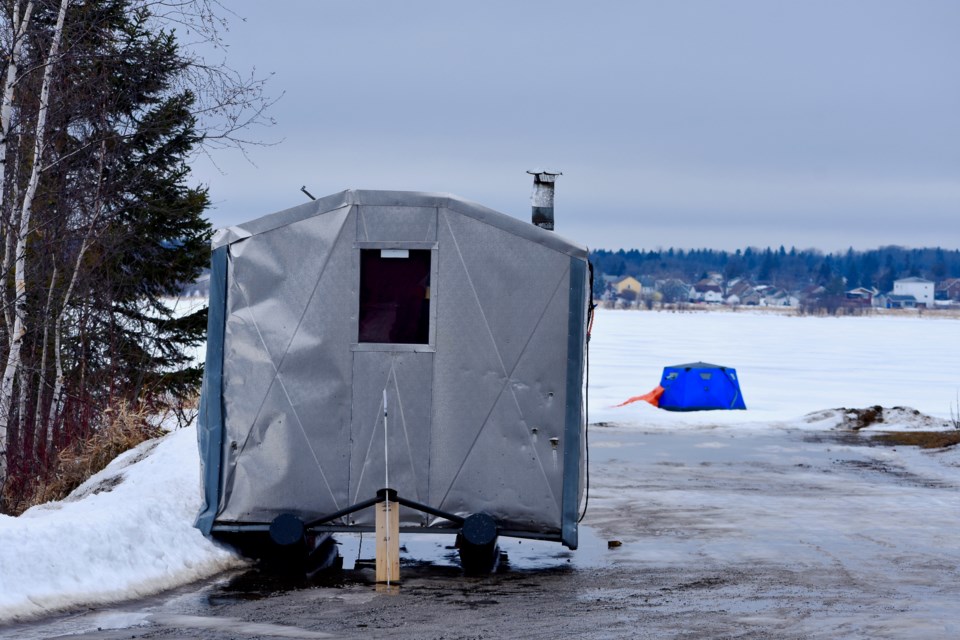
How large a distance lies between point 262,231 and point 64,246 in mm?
12113

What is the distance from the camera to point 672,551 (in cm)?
1092

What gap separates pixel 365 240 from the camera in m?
9.93

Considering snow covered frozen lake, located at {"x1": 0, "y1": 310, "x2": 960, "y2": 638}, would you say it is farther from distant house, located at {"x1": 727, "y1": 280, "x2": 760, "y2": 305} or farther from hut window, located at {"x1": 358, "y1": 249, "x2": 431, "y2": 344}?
distant house, located at {"x1": 727, "y1": 280, "x2": 760, "y2": 305}

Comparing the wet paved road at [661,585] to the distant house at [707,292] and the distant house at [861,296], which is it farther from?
the distant house at [707,292]

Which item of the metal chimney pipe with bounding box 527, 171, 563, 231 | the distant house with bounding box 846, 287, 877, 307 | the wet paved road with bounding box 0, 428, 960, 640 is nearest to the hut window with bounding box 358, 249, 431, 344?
the wet paved road with bounding box 0, 428, 960, 640

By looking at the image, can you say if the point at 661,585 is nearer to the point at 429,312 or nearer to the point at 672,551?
the point at 672,551

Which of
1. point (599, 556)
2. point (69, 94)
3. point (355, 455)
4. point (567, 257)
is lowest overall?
point (599, 556)

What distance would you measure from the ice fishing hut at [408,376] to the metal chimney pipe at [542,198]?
3.50m

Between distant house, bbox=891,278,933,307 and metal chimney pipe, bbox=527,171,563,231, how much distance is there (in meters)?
171

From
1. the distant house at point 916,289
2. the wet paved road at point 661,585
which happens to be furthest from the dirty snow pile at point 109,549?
the distant house at point 916,289

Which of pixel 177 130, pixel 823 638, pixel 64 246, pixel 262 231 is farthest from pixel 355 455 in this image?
pixel 177 130

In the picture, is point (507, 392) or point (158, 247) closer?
point (507, 392)

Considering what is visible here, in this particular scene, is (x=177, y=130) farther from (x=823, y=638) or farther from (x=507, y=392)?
(x=823, y=638)

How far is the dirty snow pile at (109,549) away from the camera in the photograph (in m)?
7.95
